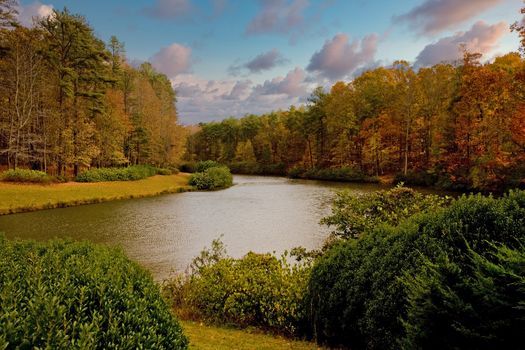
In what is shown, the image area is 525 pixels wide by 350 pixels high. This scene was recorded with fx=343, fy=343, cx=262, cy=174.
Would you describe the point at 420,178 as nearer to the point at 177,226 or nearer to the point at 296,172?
the point at 296,172

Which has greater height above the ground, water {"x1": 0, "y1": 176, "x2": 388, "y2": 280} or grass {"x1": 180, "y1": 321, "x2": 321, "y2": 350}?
grass {"x1": 180, "y1": 321, "x2": 321, "y2": 350}

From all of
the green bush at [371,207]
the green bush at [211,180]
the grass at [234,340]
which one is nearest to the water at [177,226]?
the green bush at [371,207]

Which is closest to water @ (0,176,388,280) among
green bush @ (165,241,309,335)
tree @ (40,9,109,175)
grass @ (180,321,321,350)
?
green bush @ (165,241,309,335)

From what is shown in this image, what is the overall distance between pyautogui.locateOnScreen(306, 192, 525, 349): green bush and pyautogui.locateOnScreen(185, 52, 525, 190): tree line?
21.7 m

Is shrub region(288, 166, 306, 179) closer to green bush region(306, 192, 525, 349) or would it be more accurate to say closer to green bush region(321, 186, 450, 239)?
green bush region(321, 186, 450, 239)

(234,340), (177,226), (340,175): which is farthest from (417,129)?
(234,340)

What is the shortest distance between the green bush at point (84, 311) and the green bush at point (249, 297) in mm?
3638

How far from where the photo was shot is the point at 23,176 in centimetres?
2839

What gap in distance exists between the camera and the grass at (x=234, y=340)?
5.85 meters

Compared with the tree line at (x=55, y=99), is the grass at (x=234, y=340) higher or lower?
lower

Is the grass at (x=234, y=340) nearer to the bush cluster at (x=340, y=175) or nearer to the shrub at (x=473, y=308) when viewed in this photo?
the shrub at (x=473, y=308)

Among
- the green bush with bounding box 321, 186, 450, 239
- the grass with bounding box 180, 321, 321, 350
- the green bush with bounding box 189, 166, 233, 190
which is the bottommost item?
the grass with bounding box 180, 321, 321, 350

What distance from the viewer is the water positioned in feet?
50.9

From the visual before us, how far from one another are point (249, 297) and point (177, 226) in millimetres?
13376
